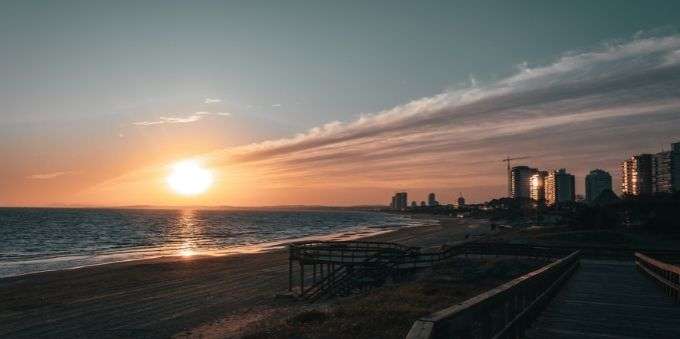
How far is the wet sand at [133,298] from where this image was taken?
81.0 ft

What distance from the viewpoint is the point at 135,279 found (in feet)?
135

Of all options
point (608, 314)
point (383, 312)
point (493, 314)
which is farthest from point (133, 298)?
point (493, 314)

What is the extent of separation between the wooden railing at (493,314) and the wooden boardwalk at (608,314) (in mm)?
415

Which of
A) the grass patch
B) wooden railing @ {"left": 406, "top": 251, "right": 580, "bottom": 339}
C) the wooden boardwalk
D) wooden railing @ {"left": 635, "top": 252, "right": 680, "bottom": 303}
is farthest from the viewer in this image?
the grass patch

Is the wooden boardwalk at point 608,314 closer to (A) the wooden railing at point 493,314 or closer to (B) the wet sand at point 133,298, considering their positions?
(A) the wooden railing at point 493,314

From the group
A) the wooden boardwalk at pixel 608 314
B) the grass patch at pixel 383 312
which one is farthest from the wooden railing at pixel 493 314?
the grass patch at pixel 383 312

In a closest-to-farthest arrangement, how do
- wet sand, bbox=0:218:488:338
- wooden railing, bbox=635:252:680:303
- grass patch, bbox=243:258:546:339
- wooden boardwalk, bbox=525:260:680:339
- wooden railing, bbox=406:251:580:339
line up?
wooden railing, bbox=406:251:580:339
wooden boardwalk, bbox=525:260:680:339
wooden railing, bbox=635:252:680:303
grass patch, bbox=243:258:546:339
wet sand, bbox=0:218:488:338

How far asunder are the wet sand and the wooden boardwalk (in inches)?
633

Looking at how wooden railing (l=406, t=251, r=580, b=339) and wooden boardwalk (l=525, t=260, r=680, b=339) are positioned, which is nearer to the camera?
wooden railing (l=406, t=251, r=580, b=339)

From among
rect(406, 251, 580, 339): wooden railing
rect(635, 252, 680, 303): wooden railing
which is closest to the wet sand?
rect(406, 251, 580, 339): wooden railing

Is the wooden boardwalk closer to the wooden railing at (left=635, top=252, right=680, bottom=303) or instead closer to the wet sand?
the wooden railing at (left=635, top=252, right=680, bottom=303)

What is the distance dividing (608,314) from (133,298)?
28.0 metres

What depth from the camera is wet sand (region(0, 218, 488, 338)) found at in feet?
81.0

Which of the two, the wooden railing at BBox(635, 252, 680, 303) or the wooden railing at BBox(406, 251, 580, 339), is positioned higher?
the wooden railing at BBox(406, 251, 580, 339)
